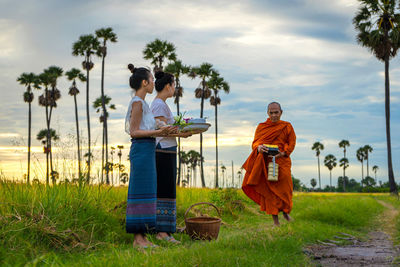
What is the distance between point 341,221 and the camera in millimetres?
9031

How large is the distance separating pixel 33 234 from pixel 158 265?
2.01 metres

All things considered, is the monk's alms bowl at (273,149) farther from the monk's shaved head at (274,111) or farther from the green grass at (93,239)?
the green grass at (93,239)

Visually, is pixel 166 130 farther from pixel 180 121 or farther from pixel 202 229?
pixel 202 229

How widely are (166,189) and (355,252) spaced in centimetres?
302

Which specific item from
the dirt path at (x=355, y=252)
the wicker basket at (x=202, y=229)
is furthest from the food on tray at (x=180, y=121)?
the dirt path at (x=355, y=252)

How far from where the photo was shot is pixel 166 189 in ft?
18.6

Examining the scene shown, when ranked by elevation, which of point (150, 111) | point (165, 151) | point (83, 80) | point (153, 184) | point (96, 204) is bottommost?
point (96, 204)

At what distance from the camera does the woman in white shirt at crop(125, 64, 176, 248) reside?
4.89m

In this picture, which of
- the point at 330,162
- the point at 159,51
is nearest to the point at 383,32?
the point at 159,51

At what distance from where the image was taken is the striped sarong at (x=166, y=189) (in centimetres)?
560

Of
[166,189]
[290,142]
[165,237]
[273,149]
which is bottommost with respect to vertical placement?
[165,237]

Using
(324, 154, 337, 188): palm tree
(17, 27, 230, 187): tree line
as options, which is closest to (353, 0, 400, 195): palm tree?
(17, 27, 230, 187): tree line

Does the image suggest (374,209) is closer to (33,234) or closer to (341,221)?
(341,221)

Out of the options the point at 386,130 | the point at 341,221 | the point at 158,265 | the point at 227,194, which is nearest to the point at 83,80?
the point at 386,130
